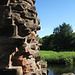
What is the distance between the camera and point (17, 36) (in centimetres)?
272

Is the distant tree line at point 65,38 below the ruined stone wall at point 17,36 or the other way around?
the other way around

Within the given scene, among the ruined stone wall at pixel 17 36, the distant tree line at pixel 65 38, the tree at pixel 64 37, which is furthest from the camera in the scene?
the tree at pixel 64 37

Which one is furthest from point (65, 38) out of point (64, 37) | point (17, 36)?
point (17, 36)

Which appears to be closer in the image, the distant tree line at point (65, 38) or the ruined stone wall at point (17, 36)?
the ruined stone wall at point (17, 36)

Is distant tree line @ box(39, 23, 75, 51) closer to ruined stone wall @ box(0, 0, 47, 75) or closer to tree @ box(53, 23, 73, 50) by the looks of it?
tree @ box(53, 23, 73, 50)

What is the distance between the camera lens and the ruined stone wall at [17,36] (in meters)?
2.72

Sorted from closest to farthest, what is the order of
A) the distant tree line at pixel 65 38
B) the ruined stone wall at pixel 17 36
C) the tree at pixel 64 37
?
1. the ruined stone wall at pixel 17 36
2. the distant tree line at pixel 65 38
3. the tree at pixel 64 37

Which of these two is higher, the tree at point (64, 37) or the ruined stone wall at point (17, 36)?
the tree at point (64, 37)

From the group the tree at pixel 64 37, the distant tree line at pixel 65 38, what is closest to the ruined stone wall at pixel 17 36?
the distant tree line at pixel 65 38

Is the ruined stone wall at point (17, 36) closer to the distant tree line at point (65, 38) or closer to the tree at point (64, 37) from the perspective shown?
the distant tree line at point (65, 38)

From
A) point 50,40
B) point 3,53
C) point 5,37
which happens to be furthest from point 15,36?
point 50,40

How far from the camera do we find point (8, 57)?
107 inches

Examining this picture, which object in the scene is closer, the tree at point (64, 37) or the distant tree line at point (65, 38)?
the distant tree line at point (65, 38)

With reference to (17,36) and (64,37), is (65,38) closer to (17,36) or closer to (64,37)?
(64,37)
